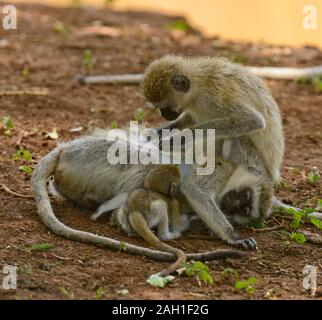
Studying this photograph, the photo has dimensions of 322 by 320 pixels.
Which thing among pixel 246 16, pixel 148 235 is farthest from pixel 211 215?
pixel 246 16

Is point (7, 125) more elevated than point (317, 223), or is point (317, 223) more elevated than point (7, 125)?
point (7, 125)

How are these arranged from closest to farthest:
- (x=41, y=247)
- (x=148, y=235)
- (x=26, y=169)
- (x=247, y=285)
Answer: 1. (x=247, y=285)
2. (x=41, y=247)
3. (x=148, y=235)
4. (x=26, y=169)

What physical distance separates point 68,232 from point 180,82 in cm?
154

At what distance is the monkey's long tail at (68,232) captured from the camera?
549 cm

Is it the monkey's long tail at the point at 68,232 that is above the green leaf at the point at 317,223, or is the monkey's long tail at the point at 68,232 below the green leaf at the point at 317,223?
above

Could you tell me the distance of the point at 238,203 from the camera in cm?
630

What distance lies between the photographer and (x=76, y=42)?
37.2ft

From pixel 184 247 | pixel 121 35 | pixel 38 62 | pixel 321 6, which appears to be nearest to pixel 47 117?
pixel 38 62

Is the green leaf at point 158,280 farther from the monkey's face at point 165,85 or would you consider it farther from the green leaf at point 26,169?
the green leaf at point 26,169

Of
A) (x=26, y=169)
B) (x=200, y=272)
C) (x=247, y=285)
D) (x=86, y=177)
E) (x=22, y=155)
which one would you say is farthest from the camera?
(x=22, y=155)

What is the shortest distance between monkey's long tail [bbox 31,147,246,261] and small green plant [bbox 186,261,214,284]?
22 centimetres

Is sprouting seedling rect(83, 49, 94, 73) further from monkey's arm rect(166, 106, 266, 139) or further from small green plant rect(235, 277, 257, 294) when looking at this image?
small green plant rect(235, 277, 257, 294)

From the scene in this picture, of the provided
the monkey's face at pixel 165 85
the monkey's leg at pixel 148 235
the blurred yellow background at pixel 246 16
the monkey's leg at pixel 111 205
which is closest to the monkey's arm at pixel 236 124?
the monkey's face at pixel 165 85

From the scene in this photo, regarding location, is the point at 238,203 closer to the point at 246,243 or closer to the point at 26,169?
the point at 246,243
